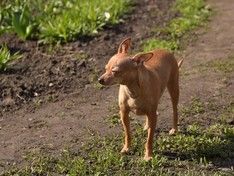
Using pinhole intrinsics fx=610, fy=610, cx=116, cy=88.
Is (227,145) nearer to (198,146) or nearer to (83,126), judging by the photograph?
(198,146)

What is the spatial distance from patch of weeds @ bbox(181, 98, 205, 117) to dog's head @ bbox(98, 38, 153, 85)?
172 cm

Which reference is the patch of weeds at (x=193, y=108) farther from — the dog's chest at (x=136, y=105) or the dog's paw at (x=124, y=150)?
the dog's chest at (x=136, y=105)

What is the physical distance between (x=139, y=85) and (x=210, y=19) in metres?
5.67

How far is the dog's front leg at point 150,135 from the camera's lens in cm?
589

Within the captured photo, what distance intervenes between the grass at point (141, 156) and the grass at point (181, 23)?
Answer: 301cm

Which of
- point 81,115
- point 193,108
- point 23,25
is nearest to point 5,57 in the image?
point 23,25

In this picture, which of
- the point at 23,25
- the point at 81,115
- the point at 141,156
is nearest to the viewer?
the point at 141,156

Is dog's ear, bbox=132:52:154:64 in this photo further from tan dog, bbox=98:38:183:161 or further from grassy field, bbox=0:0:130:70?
grassy field, bbox=0:0:130:70

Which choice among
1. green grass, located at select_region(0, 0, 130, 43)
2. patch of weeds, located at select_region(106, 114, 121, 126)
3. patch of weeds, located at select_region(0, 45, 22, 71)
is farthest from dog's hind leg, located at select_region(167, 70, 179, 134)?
green grass, located at select_region(0, 0, 130, 43)

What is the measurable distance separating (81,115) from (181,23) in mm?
3976

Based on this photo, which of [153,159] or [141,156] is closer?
[153,159]

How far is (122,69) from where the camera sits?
556 cm

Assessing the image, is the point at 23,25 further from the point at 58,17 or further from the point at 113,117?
the point at 113,117

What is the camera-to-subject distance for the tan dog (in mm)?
5574
